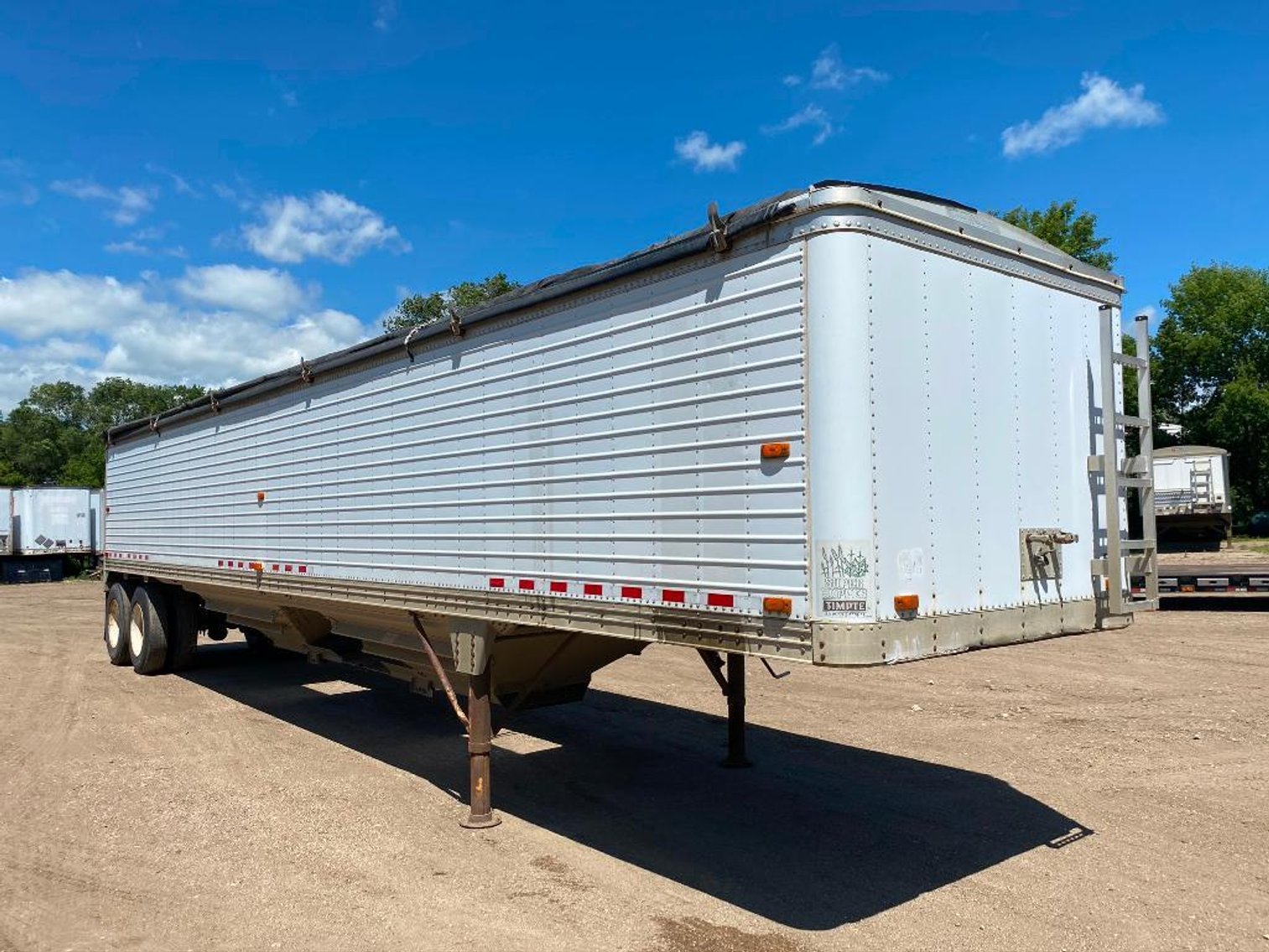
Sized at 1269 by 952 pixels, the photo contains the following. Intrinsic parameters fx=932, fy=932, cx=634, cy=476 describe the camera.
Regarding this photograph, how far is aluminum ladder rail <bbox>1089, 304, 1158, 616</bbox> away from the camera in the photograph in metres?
5.35

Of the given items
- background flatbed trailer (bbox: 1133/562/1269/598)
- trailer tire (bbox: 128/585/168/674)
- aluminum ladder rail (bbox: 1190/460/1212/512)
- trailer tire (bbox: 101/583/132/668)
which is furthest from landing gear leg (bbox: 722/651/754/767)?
aluminum ladder rail (bbox: 1190/460/1212/512)

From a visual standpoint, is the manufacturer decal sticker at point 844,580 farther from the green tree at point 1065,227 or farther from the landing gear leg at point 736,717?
the green tree at point 1065,227

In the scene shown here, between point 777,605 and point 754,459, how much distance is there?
697 mm

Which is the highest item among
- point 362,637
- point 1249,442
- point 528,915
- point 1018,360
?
point 1249,442

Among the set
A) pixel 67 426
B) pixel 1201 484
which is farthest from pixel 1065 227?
pixel 67 426

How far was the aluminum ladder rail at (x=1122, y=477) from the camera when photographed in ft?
17.6

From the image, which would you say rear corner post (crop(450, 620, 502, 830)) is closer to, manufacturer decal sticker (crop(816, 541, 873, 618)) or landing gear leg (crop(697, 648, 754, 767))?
landing gear leg (crop(697, 648, 754, 767))

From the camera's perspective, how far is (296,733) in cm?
904

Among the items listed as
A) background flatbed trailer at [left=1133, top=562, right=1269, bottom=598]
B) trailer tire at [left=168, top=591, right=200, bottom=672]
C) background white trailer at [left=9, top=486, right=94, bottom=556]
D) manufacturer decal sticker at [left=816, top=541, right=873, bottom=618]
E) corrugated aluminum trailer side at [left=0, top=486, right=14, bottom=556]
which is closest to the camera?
manufacturer decal sticker at [left=816, top=541, right=873, bottom=618]

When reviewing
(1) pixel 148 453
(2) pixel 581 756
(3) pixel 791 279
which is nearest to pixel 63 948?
(2) pixel 581 756

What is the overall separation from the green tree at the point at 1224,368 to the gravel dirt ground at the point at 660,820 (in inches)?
1415

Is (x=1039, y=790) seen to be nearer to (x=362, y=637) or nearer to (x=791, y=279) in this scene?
(x=791, y=279)

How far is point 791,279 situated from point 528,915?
3481 mm

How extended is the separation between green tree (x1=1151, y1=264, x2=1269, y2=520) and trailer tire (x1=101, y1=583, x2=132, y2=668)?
4343cm
